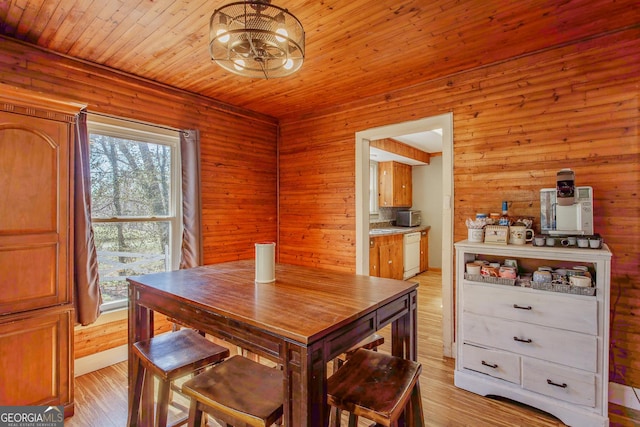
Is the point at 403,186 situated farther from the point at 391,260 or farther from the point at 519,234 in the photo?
the point at 519,234

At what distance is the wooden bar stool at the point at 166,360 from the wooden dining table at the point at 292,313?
14 cm

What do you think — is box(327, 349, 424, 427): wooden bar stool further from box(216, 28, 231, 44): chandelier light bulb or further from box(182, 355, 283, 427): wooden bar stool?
box(216, 28, 231, 44): chandelier light bulb

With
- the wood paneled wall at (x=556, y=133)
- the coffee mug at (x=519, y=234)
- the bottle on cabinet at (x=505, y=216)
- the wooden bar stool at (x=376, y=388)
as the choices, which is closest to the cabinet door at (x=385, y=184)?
the wood paneled wall at (x=556, y=133)

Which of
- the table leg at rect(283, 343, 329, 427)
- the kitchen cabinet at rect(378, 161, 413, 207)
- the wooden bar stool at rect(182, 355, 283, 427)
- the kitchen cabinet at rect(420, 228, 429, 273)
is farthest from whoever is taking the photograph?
the kitchen cabinet at rect(420, 228, 429, 273)

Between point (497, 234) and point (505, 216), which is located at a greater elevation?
point (505, 216)

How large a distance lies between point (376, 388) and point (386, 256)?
396cm

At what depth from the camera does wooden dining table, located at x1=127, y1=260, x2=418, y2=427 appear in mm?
1100

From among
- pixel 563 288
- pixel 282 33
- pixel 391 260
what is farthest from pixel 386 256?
pixel 282 33

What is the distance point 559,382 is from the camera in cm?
205

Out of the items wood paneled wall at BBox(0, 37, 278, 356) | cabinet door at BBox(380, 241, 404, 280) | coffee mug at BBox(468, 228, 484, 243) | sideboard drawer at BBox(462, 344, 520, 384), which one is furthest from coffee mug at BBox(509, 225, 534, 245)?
wood paneled wall at BBox(0, 37, 278, 356)

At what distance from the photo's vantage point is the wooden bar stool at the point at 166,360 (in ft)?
4.95

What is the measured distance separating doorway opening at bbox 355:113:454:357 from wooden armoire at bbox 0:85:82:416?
2636 mm

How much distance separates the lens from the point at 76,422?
2078 mm

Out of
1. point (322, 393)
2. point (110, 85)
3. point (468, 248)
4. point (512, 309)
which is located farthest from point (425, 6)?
point (110, 85)
